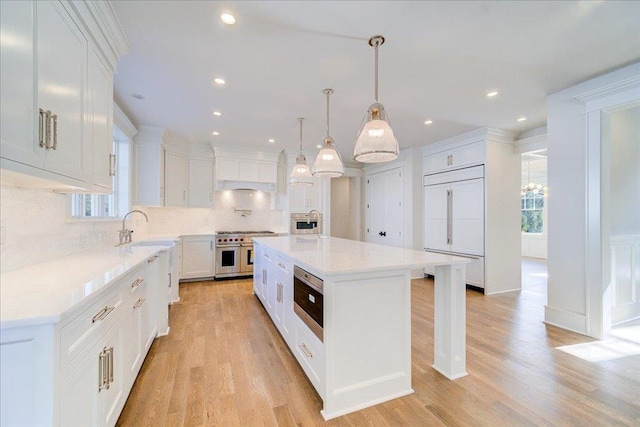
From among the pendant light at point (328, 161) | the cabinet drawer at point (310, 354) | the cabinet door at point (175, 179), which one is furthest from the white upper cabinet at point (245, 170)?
the cabinet drawer at point (310, 354)

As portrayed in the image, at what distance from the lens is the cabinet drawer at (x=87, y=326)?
1.02 meters

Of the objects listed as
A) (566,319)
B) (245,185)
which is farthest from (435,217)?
(245,185)

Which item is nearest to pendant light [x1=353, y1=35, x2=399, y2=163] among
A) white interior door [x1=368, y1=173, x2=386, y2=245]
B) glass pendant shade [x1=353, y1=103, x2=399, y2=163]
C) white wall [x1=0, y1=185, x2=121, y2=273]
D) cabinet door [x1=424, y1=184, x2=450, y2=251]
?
glass pendant shade [x1=353, y1=103, x2=399, y2=163]

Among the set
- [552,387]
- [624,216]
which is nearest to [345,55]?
[552,387]

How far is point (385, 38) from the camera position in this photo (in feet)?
6.91

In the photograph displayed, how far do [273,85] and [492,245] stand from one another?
413 centimetres

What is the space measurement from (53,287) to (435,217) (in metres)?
5.37

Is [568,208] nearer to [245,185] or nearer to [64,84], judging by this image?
[64,84]

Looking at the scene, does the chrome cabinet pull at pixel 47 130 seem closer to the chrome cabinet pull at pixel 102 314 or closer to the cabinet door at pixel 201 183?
the chrome cabinet pull at pixel 102 314

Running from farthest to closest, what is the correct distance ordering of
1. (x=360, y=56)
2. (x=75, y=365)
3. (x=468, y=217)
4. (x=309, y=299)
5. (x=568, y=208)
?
(x=468, y=217) → (x=568, y=208) → (x=360, y=56) → (x=309, y=299) → (x=75, y=365)

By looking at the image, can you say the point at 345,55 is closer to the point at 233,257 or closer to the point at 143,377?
the point at 143,377

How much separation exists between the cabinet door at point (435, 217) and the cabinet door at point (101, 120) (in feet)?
16.4

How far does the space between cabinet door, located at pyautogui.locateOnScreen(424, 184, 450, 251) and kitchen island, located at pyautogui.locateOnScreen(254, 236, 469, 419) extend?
10.7 ft

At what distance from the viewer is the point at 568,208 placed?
3.02 metres
